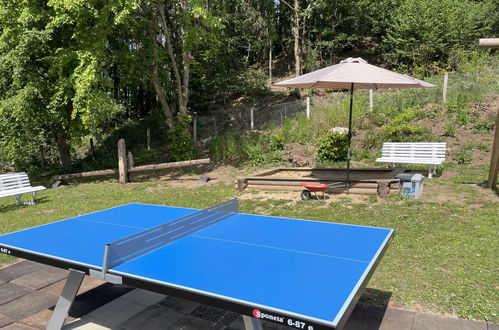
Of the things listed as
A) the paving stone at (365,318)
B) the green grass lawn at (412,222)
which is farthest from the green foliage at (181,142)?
the paving stone at (365,318)

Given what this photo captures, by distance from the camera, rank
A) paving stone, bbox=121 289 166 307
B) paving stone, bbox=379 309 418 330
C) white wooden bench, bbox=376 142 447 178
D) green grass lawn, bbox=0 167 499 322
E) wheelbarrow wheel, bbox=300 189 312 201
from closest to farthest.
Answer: paving stone, bbox=379 309 418 330 < green grass lawn, bbox=0 167 499 322 < paving stone, bbox=121 289 166 307 < wheelbarrow wheel, bbox=300 189 312 201 < white wooden bench, bbox=376 142 447 178

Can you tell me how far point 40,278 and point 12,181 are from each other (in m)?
5.95

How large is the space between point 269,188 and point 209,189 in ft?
5.86

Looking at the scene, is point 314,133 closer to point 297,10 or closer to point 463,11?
point 297,10

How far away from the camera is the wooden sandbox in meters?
8.24

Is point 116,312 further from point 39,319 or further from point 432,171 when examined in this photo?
point 432,171

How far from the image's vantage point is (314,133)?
1468 cm

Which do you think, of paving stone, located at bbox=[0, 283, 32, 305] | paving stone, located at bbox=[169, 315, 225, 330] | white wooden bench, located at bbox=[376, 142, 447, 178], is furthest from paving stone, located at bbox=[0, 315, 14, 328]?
white wooden bench, located at bbox=[376, 142, 447, 178]

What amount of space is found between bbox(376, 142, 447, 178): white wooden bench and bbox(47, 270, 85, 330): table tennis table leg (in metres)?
8.54

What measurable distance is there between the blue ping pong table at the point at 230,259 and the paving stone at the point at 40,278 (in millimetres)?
1065

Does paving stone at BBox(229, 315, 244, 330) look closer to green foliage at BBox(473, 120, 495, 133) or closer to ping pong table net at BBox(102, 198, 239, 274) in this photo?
ping pong table net at BBox(102, 198, 239, 274)

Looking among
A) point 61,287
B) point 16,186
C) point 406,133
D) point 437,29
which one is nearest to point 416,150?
point 406,133

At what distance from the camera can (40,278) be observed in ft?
15.9

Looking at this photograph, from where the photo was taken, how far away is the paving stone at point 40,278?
183 inches
